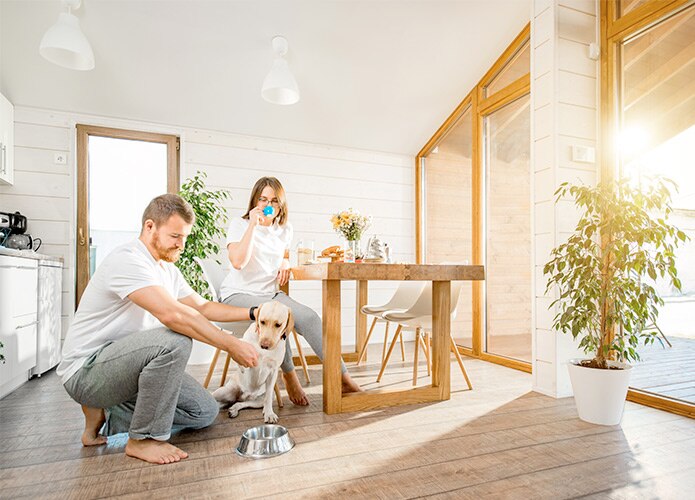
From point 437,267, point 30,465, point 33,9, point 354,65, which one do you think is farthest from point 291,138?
point 30,465

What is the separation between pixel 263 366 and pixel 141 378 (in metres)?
0.66

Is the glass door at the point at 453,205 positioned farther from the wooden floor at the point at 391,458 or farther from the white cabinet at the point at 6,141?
the white cabinet at the point at 6,141

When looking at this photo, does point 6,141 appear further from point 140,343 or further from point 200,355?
point 140,343

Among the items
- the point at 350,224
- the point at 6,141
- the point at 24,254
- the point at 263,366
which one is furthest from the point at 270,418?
the point at 6,141

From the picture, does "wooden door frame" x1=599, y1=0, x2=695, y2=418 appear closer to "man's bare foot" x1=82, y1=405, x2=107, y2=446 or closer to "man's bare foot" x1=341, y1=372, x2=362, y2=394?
"man's bare foot" x1=341, y1=372, x2=362, y2=394

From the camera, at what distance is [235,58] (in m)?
3.50

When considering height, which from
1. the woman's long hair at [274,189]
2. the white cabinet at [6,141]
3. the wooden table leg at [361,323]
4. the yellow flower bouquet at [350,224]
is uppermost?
the white cabinet at [6,141]

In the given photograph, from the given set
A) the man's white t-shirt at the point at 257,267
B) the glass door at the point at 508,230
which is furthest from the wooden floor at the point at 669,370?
the man's white t-shirt at the point at 257,267

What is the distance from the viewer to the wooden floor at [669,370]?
2.35 m

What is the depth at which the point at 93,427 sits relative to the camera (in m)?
1.87

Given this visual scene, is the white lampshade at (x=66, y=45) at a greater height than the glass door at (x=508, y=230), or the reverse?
the white lampshade at (x=66, y=45)

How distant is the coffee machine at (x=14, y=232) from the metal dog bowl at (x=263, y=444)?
2516mm

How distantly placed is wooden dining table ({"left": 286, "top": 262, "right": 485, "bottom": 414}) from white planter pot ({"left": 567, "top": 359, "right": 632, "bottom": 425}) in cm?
71

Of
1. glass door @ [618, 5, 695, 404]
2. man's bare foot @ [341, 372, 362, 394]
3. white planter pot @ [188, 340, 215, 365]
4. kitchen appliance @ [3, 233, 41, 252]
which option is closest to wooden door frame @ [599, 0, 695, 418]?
glass door @ [618, 5, 695, 404]
